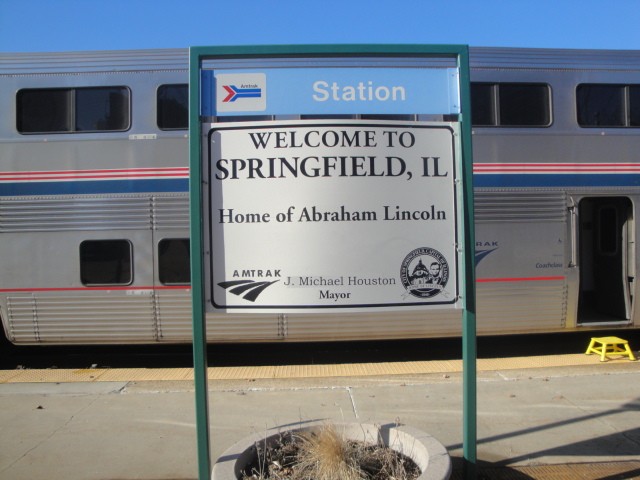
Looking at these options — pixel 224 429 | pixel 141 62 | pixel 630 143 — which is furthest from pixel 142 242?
pixel 630 143

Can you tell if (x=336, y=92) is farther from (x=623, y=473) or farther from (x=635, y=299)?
(x=635, y=299)

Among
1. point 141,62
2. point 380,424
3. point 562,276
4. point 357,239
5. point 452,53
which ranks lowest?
point 380,424

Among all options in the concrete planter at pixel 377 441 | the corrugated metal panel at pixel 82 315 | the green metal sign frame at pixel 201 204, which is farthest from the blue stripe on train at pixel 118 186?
the concrete planter at pixel 377 441

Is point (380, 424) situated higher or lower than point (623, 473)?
higher

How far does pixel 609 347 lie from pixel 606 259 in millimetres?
1300

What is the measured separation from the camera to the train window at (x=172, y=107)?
6.36 metres

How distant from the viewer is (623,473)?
370 centimetres

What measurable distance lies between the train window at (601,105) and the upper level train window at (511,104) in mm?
452

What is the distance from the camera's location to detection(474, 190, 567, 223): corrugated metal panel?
6469mm

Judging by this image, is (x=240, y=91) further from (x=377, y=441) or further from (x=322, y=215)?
(x=377, y=441)

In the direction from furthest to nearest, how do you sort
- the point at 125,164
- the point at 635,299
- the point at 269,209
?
1. the point at 635,299
2. the point at 125,164
3. the point at 269,209

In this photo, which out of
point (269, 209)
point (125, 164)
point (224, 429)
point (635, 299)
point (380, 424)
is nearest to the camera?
point (269, 209)

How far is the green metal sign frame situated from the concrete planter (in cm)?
22

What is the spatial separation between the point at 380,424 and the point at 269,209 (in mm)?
1547
